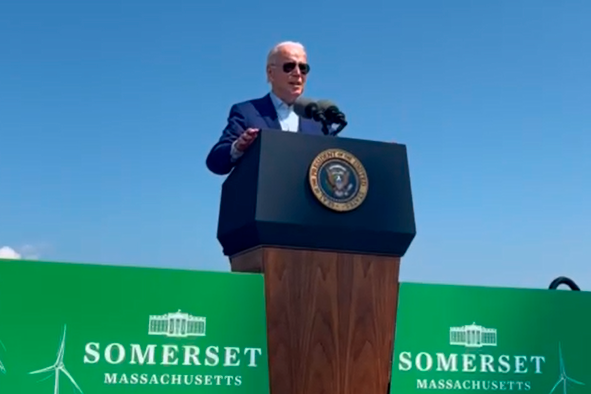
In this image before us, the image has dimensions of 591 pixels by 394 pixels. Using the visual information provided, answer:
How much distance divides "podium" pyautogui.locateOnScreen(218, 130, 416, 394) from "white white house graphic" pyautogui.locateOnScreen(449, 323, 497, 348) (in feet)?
1.02

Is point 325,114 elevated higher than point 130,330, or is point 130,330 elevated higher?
point 325,114

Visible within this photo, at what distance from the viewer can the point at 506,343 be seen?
370 centimetres

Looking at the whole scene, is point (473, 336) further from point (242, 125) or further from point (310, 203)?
point (242, 125)

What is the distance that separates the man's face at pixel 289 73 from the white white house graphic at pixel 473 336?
1.62m

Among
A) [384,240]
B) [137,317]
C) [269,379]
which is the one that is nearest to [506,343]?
[384,240]

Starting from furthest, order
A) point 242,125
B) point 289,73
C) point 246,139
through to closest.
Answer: point 289,73 < point 242,125 < point 246,139

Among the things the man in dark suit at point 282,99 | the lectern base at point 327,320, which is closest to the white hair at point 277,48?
the man in dark suit at point 282,99

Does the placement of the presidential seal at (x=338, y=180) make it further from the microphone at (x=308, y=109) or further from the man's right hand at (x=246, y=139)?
the microphone at (x=308, y=109)

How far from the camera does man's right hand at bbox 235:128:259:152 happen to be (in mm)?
3666

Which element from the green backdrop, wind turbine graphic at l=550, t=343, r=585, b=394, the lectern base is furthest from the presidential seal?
wind turbine graphic at l=550, t=343, r=585, b=394

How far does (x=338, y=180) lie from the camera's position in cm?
358

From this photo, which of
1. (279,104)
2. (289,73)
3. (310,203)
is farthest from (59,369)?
(289,73)

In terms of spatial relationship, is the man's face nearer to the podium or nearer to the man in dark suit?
the man in dark suit

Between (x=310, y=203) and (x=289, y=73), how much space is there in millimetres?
1104
